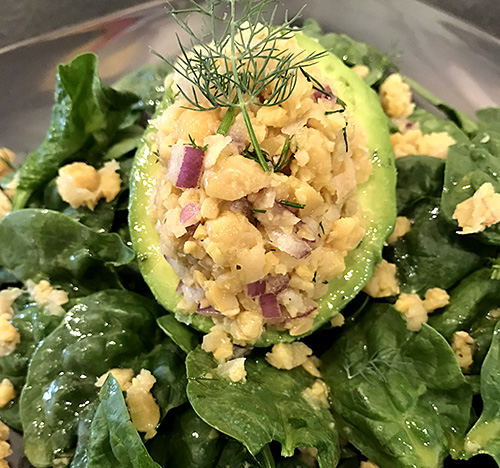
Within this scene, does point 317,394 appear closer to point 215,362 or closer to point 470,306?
point 215,362

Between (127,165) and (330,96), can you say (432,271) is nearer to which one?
(330,96)

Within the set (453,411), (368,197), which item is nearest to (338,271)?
(368,197)

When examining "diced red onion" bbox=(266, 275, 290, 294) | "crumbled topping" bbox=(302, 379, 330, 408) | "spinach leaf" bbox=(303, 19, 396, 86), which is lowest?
"crumbled topping" bbox=(302, 379, 330, 408)

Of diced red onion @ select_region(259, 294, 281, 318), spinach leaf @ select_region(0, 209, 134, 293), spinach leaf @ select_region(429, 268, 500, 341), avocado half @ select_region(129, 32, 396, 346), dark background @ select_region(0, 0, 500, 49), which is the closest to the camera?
diced red onion @ select_region(259, 294, 281, 318)

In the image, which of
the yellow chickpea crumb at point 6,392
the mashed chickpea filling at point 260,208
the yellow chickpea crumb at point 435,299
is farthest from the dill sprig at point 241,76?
the yellow chickpea crumb at point 6,392

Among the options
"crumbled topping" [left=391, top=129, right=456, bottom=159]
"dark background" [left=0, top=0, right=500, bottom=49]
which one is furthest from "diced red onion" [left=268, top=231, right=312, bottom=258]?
"dark background" [left=0, top=0, right=500, bottom=49]

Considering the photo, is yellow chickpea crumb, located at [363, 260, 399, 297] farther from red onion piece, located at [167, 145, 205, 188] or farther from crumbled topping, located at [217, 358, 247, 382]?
red onion piece, located at [167, 145, 205, 188]

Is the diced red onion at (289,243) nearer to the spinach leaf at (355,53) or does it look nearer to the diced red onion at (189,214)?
the diced red onion at (189,214)
